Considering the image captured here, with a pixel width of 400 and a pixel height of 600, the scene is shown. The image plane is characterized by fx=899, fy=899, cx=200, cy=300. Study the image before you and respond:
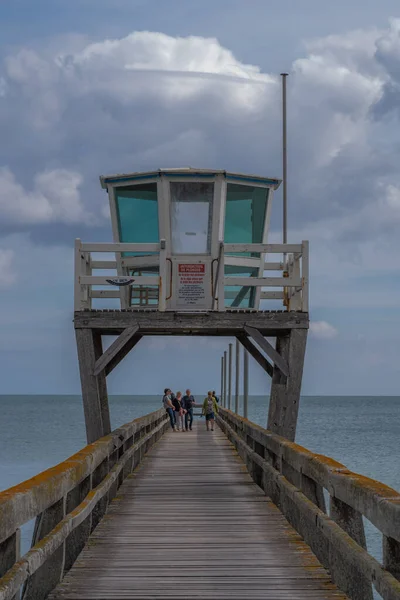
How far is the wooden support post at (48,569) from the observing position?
20.8 ft

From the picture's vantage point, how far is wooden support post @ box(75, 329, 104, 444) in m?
14.9

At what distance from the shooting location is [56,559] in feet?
21.9

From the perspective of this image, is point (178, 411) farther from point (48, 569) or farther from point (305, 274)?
point (48, 569)

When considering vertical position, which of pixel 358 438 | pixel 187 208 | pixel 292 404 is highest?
pixel 187 208

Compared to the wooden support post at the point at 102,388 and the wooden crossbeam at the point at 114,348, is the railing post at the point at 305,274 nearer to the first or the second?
the wooden crossbeam at the point at 114,348

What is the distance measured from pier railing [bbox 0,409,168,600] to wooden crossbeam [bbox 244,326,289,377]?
455cm

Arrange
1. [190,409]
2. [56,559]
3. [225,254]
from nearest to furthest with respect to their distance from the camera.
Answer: [56,559]
[225,254]
[190,409]

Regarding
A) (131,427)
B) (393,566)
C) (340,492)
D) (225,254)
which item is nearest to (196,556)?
(340,492)

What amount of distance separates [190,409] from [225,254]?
1817 centimetres

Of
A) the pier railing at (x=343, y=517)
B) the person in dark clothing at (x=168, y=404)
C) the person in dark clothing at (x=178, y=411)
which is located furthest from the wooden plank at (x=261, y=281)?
the person in dark clothing at (x=178, y=411)

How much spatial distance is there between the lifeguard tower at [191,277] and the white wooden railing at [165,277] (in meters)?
0.02

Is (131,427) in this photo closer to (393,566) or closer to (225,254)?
(225,254)

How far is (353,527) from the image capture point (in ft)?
21.1

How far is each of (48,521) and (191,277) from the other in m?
9.39
